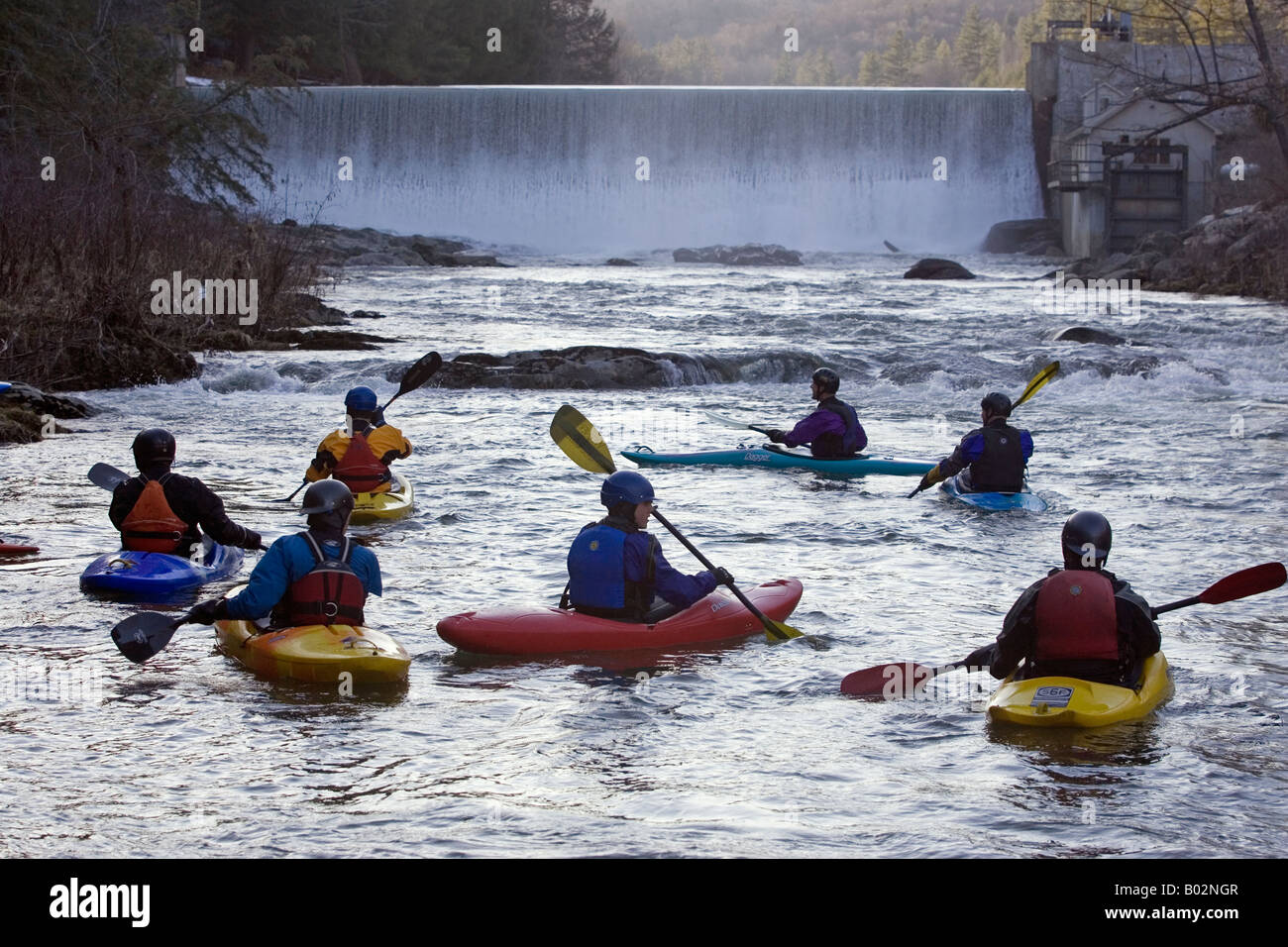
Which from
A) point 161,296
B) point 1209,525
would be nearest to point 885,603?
point 1209,525

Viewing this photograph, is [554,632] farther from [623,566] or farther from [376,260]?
[376,260]

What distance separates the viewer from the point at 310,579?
5.77 metres

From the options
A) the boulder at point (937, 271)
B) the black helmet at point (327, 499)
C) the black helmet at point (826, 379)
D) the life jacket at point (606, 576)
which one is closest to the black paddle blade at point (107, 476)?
the black helmet at point (327, 499)

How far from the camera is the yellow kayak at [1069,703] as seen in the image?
5.14 meters

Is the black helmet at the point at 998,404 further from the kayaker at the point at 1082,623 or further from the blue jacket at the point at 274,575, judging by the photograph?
the blue jacket at the point at 274,575

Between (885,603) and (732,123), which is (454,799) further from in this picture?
(732,123)

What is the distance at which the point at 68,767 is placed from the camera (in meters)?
4.82

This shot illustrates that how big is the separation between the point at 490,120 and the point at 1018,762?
3979 centimetres

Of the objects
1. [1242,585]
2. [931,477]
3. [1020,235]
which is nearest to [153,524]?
A: [1242,585]

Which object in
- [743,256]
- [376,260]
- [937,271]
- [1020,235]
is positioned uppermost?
[1020,235]

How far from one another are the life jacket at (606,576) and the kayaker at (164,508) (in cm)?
163

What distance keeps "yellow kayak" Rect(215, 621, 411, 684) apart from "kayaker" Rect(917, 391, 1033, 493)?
15.1 ft

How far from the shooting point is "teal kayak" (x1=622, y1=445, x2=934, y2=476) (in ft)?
36.2

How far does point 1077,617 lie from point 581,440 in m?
2.85
